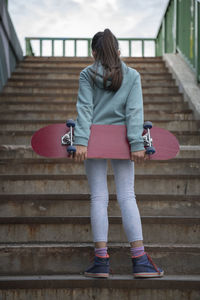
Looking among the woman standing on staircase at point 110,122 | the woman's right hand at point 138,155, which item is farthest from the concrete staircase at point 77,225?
the woman's right hand at point 138,155

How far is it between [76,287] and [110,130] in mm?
910

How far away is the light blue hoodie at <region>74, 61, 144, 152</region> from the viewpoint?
2.29 m

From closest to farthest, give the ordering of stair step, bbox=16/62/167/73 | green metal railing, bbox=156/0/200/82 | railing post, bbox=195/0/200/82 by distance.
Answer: railing post, bbox=195/0/200/82 < green metal railing, bbox=156/0/200/82 < stair step, bbox=16/62/167/73

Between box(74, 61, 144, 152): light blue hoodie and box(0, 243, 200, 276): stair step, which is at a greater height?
box(74, 61, 144, 152): light blue hoodie

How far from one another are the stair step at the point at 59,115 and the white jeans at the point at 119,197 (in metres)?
2.85

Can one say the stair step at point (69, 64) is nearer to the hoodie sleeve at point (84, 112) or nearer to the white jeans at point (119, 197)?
the hoodie sleeve at point (84, 112)

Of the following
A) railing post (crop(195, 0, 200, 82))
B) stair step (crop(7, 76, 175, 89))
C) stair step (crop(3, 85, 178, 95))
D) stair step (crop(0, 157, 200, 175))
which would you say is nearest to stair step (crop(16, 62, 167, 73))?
stair step (crop(7, 76, 175, 89))

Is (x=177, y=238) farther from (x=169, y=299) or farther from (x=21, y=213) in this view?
(x=21, y=213)

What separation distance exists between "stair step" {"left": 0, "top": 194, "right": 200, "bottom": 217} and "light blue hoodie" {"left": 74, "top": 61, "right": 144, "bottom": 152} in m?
0.96

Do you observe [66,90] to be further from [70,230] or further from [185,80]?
[70,230]

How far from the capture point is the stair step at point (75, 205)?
3.15 meters

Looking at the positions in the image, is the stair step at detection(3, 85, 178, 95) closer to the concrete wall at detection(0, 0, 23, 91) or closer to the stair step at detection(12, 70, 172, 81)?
the concrete wall at detection(0, 0, 23, 91)

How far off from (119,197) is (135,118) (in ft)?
1.55

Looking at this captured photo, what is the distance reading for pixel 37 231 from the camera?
2885mm
